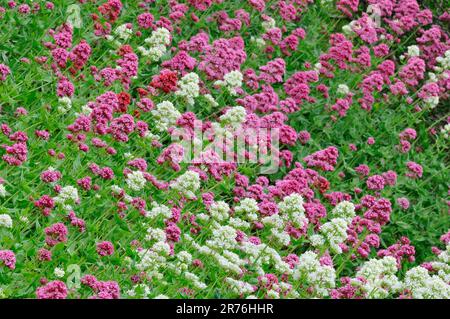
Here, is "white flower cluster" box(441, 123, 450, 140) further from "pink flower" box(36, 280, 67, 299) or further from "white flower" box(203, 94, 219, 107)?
"pink flower" box(36, 280, 67, 299)

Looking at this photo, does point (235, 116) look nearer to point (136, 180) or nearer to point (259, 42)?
point (136, 180)

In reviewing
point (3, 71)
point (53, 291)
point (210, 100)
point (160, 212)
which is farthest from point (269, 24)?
point (53, 291)

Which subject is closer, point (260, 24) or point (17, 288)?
point (17, 288)

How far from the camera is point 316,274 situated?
258 inches

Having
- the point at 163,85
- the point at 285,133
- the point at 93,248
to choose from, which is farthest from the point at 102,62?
the point at 93,248

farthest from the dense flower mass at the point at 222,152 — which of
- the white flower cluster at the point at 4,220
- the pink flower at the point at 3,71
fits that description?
the pink flower at the point at 3,71

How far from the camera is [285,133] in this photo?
8.99m

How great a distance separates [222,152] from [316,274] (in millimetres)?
2426

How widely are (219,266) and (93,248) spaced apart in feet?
3.22

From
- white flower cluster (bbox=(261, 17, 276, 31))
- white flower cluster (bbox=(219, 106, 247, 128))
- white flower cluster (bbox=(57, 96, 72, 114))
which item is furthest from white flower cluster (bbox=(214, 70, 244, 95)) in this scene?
white flower cluster (bbox=(57, 96, 72, 114))

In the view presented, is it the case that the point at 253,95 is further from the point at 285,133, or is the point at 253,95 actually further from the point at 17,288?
the point at 17,288

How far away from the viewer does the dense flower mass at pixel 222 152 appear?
6848 millimetres

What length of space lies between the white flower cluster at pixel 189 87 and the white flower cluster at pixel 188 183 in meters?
1.56

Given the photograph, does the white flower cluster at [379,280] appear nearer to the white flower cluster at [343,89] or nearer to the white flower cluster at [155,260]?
the white flower cluster at [155,260]
